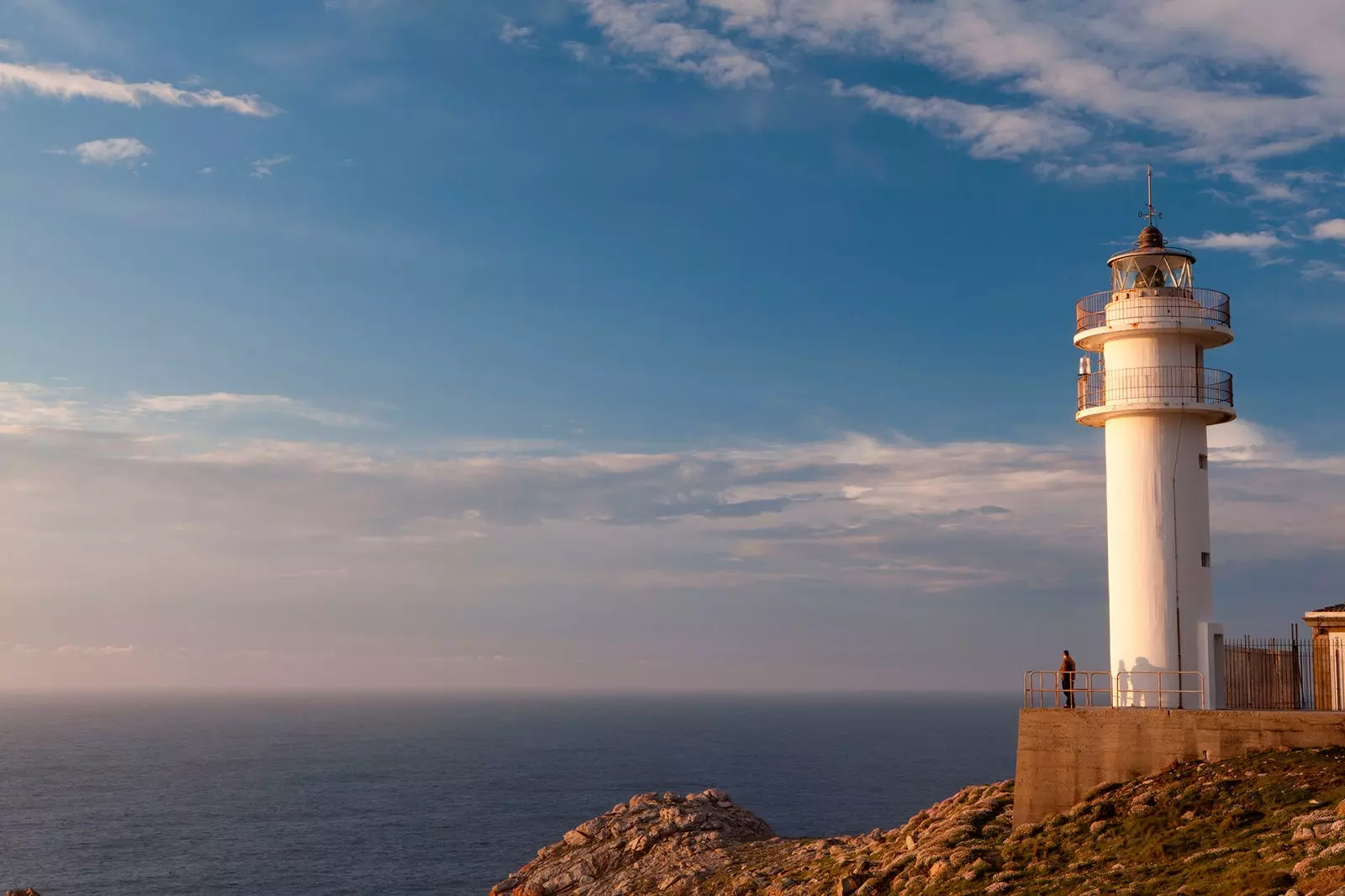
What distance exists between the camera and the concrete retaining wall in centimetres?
2902

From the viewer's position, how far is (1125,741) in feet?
101

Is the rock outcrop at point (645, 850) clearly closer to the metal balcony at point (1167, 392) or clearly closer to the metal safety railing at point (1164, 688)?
the metal safety railing at point (1164, 688)

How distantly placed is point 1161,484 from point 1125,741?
26.0 feet

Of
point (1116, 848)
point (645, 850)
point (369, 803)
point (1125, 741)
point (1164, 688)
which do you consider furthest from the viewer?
point (369, 803)

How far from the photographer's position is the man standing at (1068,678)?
33.2 meters

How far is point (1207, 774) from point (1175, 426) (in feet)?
34.9

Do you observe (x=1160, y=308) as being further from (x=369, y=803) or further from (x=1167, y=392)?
(x=369, y=803)

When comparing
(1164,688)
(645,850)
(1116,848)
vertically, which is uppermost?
(1164,688)

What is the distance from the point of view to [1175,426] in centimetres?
3416

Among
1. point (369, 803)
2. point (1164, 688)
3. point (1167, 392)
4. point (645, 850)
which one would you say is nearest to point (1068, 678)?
point (1164, 688)

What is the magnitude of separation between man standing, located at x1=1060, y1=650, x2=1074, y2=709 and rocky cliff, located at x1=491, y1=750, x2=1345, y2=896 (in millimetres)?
3453

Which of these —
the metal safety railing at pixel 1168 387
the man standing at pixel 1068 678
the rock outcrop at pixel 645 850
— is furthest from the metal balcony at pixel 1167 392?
the rock outcrop at pixel 645 850

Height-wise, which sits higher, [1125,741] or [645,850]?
[1125,741]

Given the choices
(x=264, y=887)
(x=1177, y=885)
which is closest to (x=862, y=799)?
(x=264, y=887)
